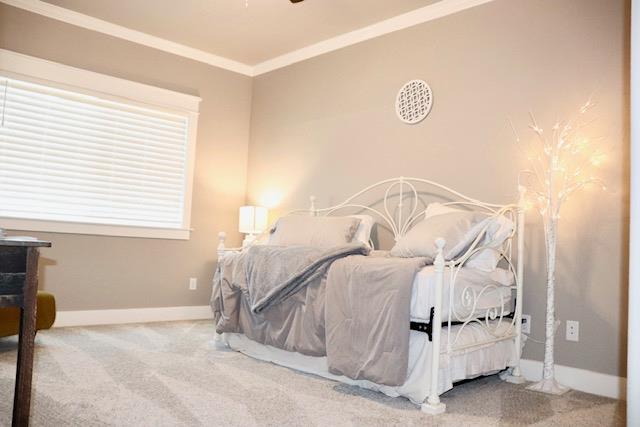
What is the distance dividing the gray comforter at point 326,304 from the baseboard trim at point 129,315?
1359 millimetres

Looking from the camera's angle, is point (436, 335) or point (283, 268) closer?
point (436, 335)

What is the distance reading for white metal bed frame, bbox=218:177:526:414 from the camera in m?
2.40

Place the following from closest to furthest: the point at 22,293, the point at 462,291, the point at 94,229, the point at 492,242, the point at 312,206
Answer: the point at 22,293 < the point at 462,291 < the point at 492,242 < the point at 94,229 < the point at 312,206

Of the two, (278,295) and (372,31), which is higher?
(372,31)

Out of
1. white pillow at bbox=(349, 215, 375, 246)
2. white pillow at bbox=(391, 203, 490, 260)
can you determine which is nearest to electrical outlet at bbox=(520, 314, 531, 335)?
white pillow at bbox=(391, 203, 490, 260)

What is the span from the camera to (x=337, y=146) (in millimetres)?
4402

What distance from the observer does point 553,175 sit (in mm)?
2914

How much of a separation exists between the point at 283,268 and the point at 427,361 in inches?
37.2

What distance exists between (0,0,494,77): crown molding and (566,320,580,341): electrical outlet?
2039mm

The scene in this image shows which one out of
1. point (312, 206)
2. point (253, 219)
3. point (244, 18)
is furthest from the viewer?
point (253, 219)

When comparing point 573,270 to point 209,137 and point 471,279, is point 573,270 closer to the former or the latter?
point 471,279

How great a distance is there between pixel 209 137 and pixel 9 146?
1.61 m

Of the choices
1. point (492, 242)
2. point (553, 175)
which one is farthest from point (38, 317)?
point (553, 175)

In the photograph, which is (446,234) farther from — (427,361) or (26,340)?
(26,340)
